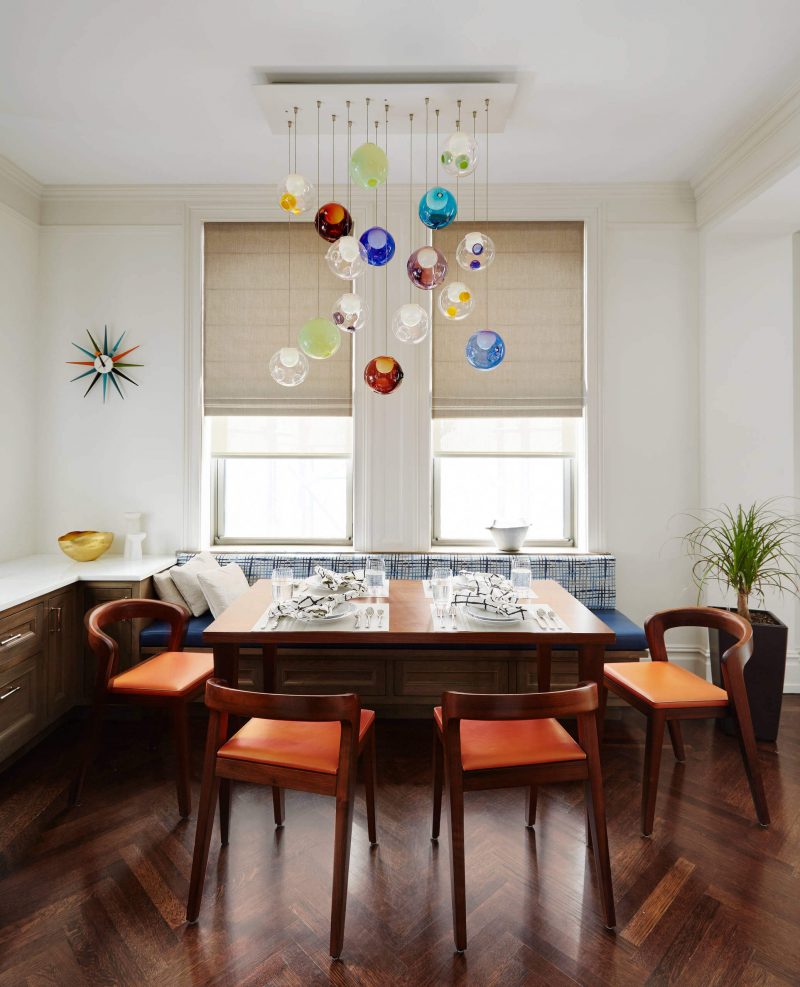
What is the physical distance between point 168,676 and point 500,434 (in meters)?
2.39

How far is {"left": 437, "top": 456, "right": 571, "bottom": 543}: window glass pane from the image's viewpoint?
12.6 feet

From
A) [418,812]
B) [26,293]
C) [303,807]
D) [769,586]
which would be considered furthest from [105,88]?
[769,586]

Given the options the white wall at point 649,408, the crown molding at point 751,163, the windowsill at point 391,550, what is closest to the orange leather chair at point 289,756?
the windowsill at point 391,550

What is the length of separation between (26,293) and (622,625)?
3.95 m

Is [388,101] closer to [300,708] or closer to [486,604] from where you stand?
[486,604]

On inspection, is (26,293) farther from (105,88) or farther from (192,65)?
(192,65)

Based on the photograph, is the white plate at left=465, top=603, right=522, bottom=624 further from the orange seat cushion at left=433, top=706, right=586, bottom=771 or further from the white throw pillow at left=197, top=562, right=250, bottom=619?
the white throw pillow at left=197, top=562, right=250, bottom=619

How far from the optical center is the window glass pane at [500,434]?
3.83m

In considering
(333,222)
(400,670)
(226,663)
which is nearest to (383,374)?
(333,222)

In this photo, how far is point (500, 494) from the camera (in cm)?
387

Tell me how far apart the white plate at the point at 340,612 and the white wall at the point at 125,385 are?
181 cm

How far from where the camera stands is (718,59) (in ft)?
8.14

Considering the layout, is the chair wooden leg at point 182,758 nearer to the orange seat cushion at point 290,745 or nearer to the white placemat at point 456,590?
the orange seat cushion at point 290,745

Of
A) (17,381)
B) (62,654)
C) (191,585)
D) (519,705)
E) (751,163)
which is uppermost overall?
(751,163)
